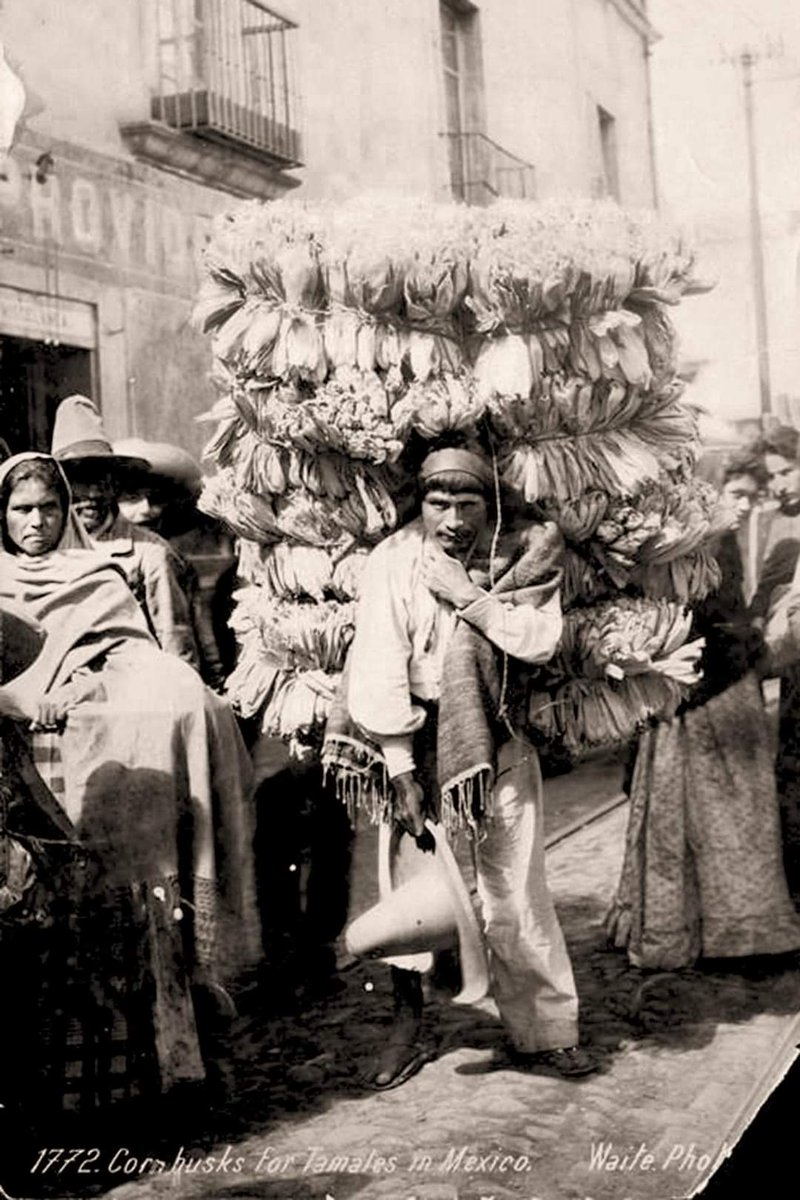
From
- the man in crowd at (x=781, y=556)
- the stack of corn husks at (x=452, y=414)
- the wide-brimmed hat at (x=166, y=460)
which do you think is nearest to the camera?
the stack of corn husks at (x=452, y=414)

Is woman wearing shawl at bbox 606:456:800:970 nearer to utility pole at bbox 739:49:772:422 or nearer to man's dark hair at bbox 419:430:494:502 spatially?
utility pole at bbox 739:49:772:422

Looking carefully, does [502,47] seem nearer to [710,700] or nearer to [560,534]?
[560,534]

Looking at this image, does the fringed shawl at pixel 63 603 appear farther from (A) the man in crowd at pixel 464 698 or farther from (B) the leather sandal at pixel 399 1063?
(B) the leather sandal at pixel 399 1063

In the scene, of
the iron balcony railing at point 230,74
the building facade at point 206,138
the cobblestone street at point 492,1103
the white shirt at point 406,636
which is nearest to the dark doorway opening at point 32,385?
the building facade at point 206,138

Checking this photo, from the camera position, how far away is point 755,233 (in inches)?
102

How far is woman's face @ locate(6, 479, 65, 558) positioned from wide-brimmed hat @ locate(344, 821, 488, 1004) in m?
0.70

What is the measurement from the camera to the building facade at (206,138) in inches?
87.7

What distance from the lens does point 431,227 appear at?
7.25 ft

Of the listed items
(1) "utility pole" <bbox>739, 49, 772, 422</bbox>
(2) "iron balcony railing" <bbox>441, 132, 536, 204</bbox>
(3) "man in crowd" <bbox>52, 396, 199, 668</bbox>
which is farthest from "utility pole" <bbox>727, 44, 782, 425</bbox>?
(3) "man in crowd" <bbox>52, 396, 199, 668</bbox>

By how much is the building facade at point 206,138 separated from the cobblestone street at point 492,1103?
3.24 feet

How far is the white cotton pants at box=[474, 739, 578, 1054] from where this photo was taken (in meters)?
2.37

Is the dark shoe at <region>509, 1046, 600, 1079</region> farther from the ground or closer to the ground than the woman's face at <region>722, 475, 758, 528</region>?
closer to the ground

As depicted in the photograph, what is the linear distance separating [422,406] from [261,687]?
0.52 meters

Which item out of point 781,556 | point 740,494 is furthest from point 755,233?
point 781,556
